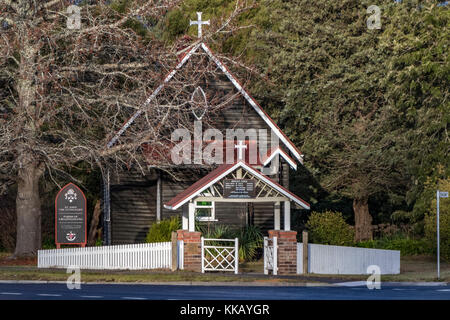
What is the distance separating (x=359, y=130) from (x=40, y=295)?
2618 cm

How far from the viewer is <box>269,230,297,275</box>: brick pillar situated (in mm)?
28531

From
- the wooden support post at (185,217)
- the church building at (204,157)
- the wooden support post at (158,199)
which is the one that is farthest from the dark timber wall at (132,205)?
the wooden support post at (185,217)

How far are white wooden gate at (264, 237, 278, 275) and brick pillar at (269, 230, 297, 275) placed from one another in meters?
0.17

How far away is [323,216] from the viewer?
4034 centimetres

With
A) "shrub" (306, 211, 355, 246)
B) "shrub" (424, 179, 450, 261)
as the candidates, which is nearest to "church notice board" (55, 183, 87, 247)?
"shrub" (306, 211, 355, 246)

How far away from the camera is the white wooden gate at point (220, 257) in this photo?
93.5 feet

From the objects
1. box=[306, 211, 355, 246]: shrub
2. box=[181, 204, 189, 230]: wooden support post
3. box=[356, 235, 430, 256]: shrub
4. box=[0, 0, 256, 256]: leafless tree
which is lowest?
box=[356, 235, 430, 256]: shrub

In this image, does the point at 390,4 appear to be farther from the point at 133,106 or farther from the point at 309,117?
the point at 133,106

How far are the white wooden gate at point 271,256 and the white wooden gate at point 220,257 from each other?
1.07 metres

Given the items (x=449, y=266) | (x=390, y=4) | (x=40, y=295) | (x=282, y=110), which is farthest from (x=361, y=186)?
(x=40, y=295)

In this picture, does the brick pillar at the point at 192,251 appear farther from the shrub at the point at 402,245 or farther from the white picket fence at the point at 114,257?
the shrub at the point at 402,245

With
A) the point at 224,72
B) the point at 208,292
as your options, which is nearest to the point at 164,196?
the point at 224,72

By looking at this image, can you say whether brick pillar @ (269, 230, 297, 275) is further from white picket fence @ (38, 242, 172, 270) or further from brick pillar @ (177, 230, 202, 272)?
white picket fence @ (38, 242, 172, 270)

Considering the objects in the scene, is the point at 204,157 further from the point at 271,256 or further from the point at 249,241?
the point at 271,256
